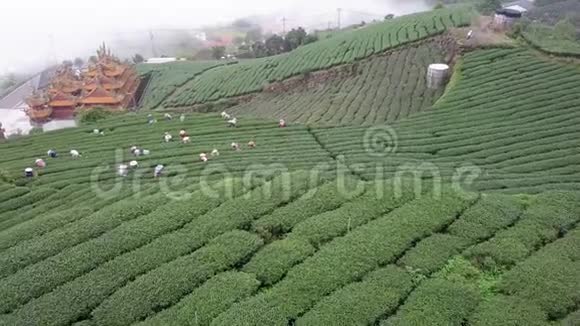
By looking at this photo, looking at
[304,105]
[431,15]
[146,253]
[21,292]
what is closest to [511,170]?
[146,253]

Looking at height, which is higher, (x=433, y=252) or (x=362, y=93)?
(x=362, y=93)

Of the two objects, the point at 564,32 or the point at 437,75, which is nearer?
the point at 437,75

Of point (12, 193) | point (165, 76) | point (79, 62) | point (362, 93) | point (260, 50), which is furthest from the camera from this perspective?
point (79, 62)

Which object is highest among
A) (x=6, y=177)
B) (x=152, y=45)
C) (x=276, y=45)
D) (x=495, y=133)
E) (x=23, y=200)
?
(x=152, y=45)

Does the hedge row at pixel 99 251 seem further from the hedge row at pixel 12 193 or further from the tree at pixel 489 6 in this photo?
the tree at pixel 489 6

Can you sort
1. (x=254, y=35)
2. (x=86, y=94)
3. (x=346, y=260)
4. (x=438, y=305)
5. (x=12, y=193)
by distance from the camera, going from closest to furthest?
(x=438, y=305), (x=346, y=260), (x=12, y=193), (x=86, y=94), (x=254, y=35)

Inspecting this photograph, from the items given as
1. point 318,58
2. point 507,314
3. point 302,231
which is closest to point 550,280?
point 507,314

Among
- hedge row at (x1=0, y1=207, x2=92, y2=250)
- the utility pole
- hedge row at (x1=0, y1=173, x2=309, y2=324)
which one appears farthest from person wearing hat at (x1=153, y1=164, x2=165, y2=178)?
the utility pole

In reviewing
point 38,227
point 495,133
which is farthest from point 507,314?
point 495,133

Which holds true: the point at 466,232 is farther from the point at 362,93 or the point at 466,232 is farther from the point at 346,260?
the point at 362,93
